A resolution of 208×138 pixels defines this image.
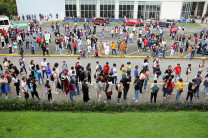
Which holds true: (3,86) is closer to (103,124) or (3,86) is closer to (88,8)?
(103,124)

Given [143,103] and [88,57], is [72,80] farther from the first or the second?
[88,57]

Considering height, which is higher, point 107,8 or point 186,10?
point 107,8

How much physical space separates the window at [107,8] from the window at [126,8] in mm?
1926

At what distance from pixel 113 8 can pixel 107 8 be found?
1481mm

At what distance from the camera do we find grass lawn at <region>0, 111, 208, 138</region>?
24.7ft

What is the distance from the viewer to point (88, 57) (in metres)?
18.0

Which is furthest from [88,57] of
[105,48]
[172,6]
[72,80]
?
[172,6]

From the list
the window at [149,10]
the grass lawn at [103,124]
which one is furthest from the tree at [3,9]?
the grass lawn at [103,124]

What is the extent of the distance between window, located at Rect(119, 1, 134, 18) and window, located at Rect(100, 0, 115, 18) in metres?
1.93

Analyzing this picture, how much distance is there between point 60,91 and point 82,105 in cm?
278

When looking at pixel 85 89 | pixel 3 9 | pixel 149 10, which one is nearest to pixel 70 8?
pixel 3 9

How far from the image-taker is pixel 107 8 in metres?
44.7

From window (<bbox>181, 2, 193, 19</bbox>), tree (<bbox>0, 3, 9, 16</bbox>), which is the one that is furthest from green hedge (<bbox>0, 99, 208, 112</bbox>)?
window (<bbox>181, 2, 193, 19</bbox>)

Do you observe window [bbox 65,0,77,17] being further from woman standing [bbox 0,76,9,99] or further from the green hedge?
the green hedge
